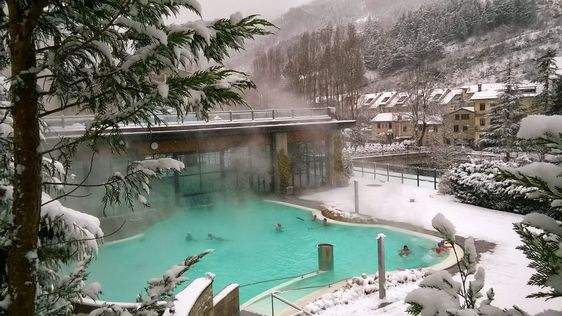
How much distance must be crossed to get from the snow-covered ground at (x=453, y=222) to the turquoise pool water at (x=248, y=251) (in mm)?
1534

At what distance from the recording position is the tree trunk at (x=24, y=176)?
85.4 inches

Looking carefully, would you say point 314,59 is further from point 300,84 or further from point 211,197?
point 211,197

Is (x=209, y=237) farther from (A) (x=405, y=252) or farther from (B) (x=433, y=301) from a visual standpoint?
(B) (x=433, y=301)

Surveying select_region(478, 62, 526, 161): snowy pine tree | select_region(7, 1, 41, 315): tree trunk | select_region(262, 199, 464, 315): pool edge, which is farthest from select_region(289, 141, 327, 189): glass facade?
select_region(7, 1, 41, 315): tree trunk

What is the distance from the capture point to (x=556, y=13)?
75750 mm

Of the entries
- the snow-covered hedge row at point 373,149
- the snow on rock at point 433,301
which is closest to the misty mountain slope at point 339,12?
the snow-covered hedge row at point 373,149

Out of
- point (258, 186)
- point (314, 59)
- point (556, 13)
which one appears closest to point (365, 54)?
point (556, 13)

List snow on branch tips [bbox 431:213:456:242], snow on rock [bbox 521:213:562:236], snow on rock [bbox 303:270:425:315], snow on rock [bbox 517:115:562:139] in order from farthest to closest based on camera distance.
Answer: snow on rock [bbox 303:270:425:315] < snow on branch tips [bbox 431:213:456:242] < snow on rock [bbox 521:213:562:236] < snow on rock [bbox 517:115:562:139]

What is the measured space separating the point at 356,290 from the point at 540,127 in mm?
7727

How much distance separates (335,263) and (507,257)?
4.29m

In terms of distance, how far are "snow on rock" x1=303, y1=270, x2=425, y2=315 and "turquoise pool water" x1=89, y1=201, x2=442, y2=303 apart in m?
1.84

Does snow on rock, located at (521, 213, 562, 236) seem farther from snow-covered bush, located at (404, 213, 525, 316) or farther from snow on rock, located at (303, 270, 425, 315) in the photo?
snow on rock, located at (303, 270, 425, 315)

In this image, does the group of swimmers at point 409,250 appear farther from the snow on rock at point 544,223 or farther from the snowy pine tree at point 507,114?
the snowy pine tree at point 507,114

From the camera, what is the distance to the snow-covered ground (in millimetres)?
7473
